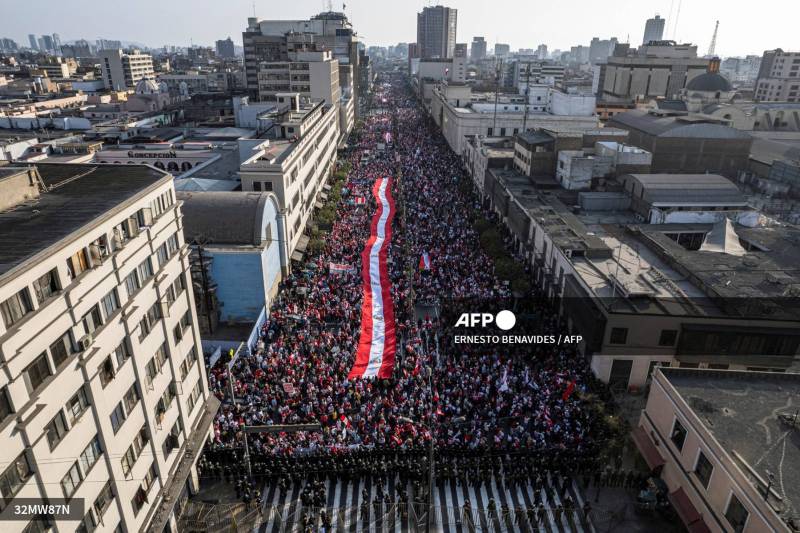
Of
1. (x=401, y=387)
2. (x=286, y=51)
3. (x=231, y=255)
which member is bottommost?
→ (x=401, y=387)

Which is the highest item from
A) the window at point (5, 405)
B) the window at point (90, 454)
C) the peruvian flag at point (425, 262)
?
the window at point (5, 405)

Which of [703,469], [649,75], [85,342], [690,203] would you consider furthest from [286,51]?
[703,469]

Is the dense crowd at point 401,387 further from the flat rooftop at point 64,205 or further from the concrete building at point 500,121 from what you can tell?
the concrete building at point 500,121

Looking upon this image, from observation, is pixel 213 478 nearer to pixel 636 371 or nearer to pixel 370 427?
pixel 370 427

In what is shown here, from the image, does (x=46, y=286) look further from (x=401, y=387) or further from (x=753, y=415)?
(x=753, y=415)

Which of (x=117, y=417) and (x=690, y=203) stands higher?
(x=690, y=203)

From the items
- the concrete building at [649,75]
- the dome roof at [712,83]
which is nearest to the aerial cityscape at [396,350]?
the dome roof at [712,83]

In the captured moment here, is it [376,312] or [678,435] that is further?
[376,312]

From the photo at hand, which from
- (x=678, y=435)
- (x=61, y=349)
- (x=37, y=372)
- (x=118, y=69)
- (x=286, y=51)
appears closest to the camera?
(x=37, y=372)
